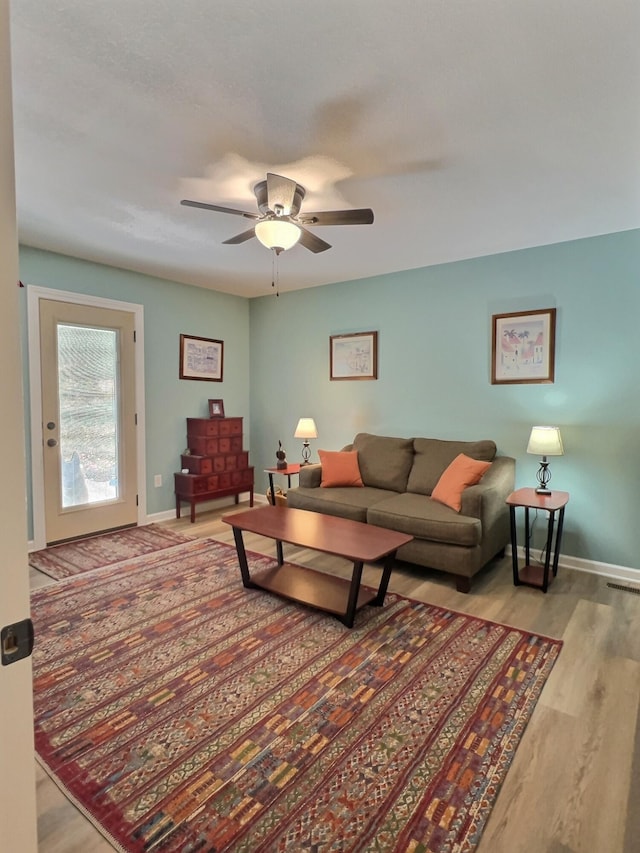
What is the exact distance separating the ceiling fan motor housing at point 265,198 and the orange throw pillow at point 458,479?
2.18 m

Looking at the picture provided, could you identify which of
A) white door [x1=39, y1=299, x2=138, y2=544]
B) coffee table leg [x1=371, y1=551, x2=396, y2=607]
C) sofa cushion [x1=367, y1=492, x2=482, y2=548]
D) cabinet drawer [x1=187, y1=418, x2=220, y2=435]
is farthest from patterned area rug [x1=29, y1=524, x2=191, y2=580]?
coffee table leg [x1=371, y1=551, x2=396, y2=607]

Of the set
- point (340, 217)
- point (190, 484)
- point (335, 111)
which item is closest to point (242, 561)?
point (190, 484)

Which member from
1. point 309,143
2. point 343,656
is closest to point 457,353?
point 309,143

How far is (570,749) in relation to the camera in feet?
5.61

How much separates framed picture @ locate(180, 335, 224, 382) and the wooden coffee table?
2271mm

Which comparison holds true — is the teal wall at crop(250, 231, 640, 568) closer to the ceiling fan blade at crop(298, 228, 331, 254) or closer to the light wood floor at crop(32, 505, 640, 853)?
the light wood floor at crop(32, 505, 640, 853)

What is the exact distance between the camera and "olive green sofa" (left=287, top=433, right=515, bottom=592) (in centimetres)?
308

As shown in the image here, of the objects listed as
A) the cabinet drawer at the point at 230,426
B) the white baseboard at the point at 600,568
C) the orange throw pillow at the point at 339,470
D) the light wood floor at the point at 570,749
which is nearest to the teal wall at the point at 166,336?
the cabinet drawer at the point at 230,426

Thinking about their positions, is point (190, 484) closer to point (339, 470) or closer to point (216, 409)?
point (216, 409)

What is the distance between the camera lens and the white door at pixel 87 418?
3.81 metres

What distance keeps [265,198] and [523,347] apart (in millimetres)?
2375

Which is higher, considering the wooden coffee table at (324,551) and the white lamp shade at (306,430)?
the white lamp shade at (306,430)

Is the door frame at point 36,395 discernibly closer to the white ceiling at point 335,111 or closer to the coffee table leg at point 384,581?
the white ceiling at point 335,111

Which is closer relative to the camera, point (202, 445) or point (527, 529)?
point (527, 529)
